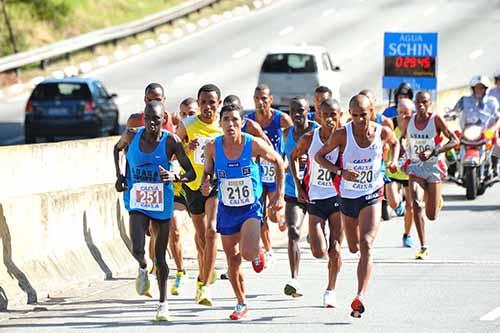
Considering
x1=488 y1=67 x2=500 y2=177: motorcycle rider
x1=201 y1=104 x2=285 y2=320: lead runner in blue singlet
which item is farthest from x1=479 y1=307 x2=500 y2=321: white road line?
x1=488 y1=67 x2=500 y2=177: motorcycle rider

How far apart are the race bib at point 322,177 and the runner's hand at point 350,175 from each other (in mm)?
651

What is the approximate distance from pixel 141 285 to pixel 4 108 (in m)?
31.0

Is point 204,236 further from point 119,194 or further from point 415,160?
point 415,160

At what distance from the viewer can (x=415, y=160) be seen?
1781 cm

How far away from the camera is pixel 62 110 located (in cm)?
3512

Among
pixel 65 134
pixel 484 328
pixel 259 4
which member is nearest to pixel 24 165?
pixel 484 328

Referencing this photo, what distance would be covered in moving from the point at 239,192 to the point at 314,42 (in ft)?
143

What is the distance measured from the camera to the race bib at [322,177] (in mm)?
13891

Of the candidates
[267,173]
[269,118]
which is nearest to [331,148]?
[269,118]

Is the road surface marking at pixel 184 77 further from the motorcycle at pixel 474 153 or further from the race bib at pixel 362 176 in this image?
the race bib at pixel 362 176

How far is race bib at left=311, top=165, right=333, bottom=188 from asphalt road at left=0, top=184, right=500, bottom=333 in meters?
1.09

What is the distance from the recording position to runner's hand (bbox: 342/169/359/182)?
43.2 ft

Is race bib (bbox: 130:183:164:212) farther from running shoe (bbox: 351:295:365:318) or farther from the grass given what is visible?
the grass

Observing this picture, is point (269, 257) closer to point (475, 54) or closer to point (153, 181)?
point (153, 181)
